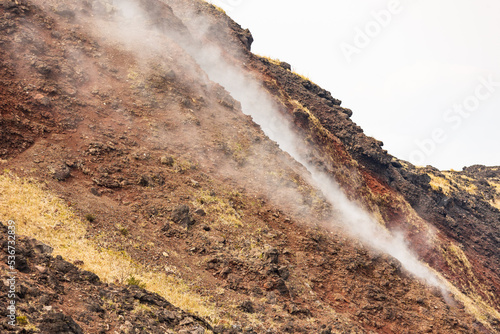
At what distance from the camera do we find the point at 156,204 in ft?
54.1

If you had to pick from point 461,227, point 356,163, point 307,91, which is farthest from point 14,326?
point 461,227

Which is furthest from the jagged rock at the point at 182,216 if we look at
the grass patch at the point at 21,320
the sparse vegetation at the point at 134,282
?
the grass patch at the point at 21,320

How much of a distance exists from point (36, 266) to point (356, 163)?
3766 centimetres

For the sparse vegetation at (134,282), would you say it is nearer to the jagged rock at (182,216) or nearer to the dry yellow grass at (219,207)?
the jagged rock at (182,216)

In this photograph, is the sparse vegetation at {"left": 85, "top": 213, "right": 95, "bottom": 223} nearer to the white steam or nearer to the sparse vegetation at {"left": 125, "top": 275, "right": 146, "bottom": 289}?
the sparse vegetation at {"left": 125, "top": 275, "right": 146, "bottom": 289}

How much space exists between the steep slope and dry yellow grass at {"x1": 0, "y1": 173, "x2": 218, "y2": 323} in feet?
0.19

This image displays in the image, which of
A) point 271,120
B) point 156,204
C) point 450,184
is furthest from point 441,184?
point 156,204

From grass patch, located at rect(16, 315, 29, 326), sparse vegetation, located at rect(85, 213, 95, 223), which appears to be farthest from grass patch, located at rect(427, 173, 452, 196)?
grass patch, located at rect(16, 315, 29, 326)

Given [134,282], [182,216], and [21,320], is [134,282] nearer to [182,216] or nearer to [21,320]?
[21,320]

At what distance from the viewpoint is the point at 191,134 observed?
22016 millimetres

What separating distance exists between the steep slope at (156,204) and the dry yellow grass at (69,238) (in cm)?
6

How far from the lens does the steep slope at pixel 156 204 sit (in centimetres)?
1144

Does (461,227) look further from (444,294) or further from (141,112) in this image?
(141,112)

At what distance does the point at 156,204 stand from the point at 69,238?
4.63 meters
